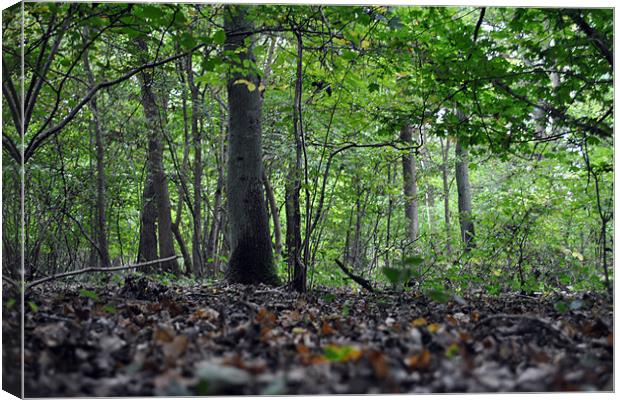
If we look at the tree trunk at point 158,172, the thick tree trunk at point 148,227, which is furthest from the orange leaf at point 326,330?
the thick tree trunk at point 148,227

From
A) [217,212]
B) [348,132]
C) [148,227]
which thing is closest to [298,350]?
[348,132]

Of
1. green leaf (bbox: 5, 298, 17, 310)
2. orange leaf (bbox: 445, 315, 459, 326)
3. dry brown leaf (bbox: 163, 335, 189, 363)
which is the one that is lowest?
orange leaf (bbox: 445, 315, 459, 326)

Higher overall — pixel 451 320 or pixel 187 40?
pixel 187 40

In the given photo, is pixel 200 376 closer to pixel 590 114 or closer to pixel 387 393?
pixel 387 393

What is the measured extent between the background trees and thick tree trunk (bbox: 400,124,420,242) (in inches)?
0.8

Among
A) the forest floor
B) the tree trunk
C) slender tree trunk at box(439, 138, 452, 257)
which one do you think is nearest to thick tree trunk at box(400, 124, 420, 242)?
slender tree trunk at box(439, 138, 452, 257)

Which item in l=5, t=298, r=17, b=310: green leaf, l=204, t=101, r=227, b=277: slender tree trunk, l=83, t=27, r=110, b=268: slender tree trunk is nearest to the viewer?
l=5, t=298, r=17, b=310: green leaf

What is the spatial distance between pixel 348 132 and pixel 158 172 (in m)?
3.03

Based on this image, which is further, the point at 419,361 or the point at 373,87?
the point at 373,87

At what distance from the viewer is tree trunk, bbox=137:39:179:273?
5.98 metres

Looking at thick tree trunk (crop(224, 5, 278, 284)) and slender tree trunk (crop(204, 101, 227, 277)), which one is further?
slender tree trunk (crop(204, 101, 227, 277))

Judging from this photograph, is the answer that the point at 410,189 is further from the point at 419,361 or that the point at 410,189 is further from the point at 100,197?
the point at 100,197

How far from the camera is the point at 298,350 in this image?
7.48 ft

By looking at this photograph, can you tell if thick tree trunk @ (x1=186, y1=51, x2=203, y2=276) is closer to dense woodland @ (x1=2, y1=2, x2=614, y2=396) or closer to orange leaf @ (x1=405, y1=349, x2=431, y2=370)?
dense woodland @ (x1=2, y1=2, x2=614, y2=396)
